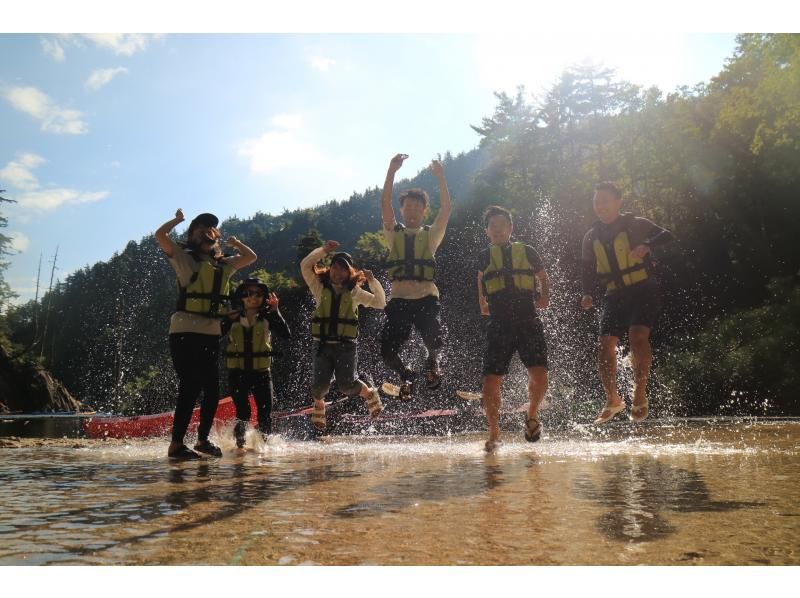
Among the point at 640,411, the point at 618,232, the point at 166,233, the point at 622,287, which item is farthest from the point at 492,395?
the point at 166,233

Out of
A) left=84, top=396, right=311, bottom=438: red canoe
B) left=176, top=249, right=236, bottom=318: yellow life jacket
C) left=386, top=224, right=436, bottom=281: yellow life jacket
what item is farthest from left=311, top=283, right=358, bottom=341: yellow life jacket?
left=84, top=396, right=311, bottom=438: red canoe

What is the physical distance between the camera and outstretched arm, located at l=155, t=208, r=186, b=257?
5.71 meters

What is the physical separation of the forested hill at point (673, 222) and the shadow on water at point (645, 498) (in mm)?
11532

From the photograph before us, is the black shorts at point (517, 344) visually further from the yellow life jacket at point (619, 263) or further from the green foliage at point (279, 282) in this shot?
the green foliage at point (279, 282)

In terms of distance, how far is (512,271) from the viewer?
6031mm

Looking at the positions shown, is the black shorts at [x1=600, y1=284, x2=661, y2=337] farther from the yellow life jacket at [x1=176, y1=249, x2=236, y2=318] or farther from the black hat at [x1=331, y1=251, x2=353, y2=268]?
the yellow life jacket at [x1=176, y1=249, x2=236, y2=318]

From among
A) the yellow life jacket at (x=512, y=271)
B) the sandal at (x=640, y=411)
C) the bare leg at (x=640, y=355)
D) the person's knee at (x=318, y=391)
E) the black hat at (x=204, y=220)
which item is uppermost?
the black hat at (x=204, y=220)

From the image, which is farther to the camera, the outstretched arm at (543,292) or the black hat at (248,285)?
the black hat at (248,285)

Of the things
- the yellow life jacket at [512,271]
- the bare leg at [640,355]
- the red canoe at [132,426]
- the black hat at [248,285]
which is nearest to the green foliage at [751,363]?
the red canoe at [132,426]

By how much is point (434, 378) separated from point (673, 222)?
2603 centimetres

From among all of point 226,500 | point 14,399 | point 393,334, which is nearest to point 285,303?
point 14,399

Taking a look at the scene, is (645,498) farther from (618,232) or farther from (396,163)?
(396,163)

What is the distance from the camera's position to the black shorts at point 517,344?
6016 millimetres

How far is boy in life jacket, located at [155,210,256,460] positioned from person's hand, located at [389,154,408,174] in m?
1.53
